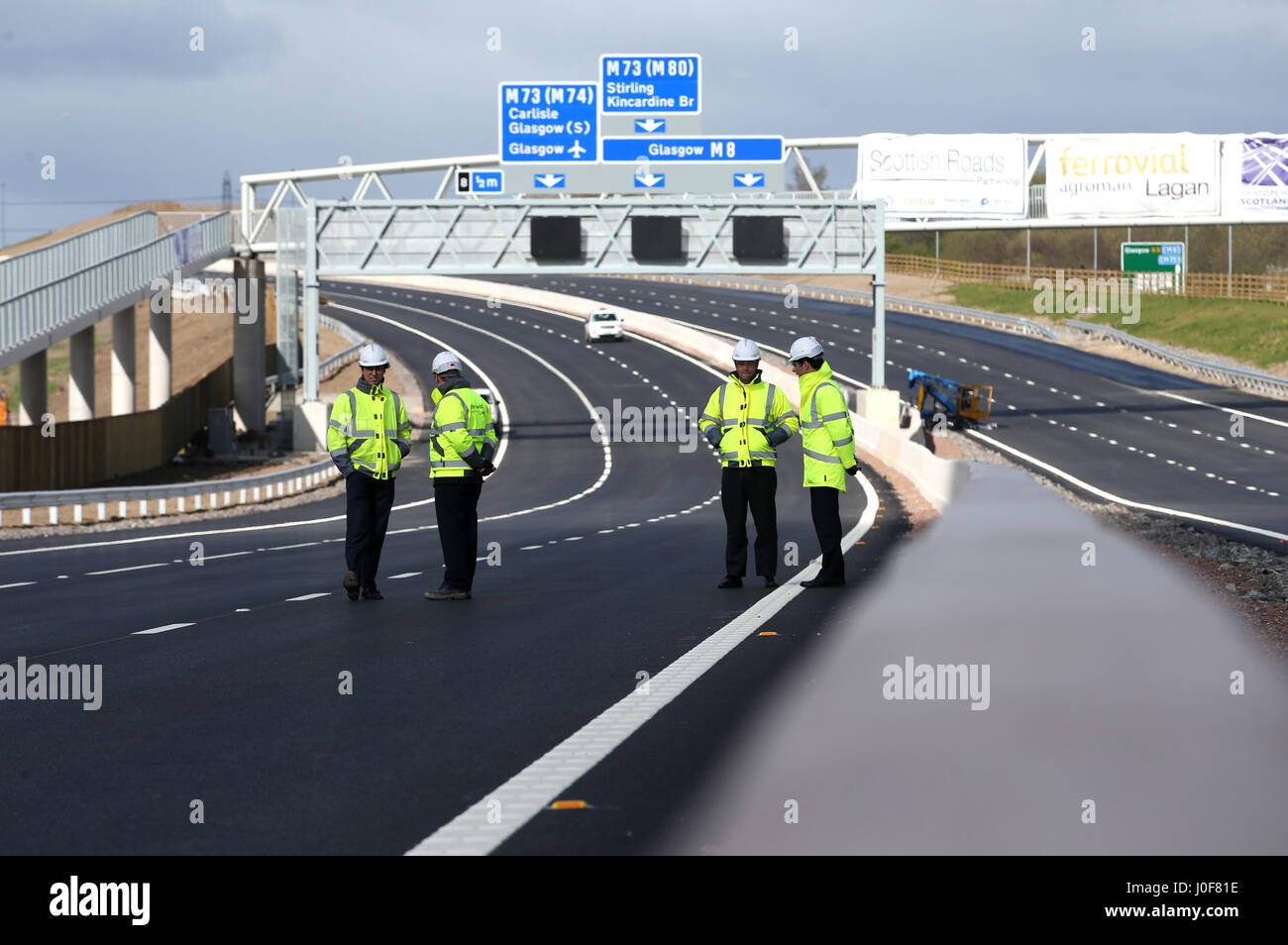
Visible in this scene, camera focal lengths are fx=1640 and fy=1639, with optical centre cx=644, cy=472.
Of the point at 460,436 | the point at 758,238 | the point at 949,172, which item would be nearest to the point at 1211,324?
the point at 949,172

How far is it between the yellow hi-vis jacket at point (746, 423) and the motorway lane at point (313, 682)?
1.20m

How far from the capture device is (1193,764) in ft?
20.5

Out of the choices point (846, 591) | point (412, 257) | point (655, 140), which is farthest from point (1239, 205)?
point (846, 591)

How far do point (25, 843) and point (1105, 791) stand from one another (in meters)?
3.72

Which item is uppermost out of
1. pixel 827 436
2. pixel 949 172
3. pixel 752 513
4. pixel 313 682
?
pixel 949 172

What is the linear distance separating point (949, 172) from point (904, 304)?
4706 cm

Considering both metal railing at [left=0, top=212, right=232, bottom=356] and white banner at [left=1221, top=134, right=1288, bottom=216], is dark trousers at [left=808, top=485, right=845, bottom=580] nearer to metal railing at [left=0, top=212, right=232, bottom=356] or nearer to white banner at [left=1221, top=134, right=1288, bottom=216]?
metal railing at [left=0, top=212, right=232, bottom=356]

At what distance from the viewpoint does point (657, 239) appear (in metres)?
53.1

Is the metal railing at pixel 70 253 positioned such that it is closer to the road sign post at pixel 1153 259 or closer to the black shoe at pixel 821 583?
the black shoe at pixel 821 583

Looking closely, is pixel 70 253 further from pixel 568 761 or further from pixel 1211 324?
pixel 1211 324

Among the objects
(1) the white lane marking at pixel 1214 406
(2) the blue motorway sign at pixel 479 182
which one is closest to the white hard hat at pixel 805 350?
(2) the blue motorway sign at pixel 479 182

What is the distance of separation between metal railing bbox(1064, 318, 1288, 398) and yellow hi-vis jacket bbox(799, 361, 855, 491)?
179 ft

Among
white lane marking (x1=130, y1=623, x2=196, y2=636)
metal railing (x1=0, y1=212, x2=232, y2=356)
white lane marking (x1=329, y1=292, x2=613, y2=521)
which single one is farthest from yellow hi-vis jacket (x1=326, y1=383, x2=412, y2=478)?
metal railing (x1=0, y1=212, x2=232, y2=356)
